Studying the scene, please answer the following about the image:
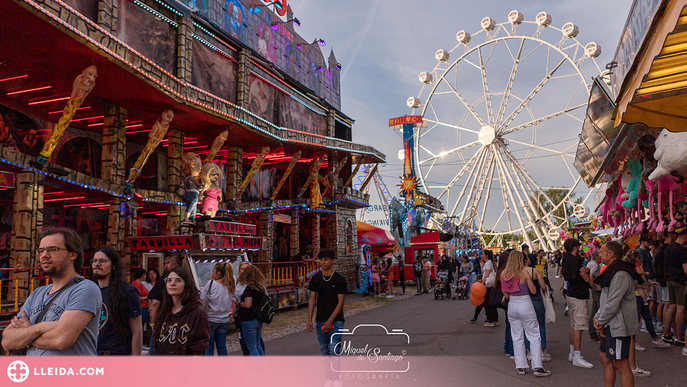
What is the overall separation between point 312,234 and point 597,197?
39.3 feet

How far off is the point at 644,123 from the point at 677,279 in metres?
4.63

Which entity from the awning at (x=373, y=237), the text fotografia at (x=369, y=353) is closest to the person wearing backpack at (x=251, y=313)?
the text fotografia at (x=369, y=353)

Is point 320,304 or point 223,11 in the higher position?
point 223,11

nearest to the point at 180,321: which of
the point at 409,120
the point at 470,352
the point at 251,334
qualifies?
the point at 251,334

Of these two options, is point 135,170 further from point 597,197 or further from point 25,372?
point 597,197

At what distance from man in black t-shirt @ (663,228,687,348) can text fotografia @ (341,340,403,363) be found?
14.1ft

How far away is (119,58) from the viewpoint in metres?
9.23

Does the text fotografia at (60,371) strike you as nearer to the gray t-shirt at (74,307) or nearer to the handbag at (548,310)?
the gray t-shirt at (74,307)

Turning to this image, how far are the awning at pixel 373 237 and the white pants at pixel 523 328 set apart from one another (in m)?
19.5

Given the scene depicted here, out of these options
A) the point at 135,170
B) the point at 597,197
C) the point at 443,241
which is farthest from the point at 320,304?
the point at 443,241

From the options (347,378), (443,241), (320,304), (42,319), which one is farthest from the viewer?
(443,241)

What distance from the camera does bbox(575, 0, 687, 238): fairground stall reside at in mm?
2904

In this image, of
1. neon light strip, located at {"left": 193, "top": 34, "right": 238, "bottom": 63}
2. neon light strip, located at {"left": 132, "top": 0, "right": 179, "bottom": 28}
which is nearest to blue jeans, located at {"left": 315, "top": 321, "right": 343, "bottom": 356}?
neon light strip, located at {"left": 132, "top": 0, "right": 179, "bottom": 28}

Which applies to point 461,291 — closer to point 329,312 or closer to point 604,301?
point 329,312
